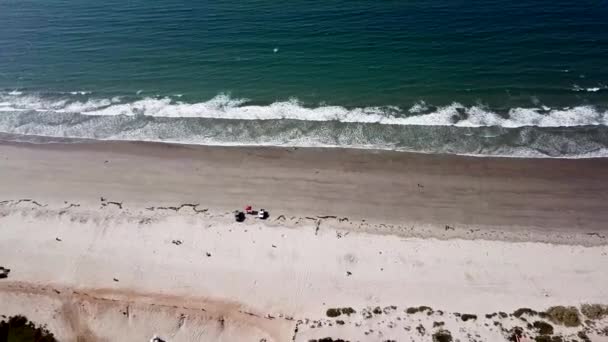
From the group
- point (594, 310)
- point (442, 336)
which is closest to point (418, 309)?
point (442, 336)

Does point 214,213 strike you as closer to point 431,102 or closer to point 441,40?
point 431,102

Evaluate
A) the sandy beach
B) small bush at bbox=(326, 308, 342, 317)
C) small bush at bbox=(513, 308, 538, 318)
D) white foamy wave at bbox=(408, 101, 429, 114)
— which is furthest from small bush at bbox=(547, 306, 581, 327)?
white foamy wave at bbox=(408, 101, 429, 114)

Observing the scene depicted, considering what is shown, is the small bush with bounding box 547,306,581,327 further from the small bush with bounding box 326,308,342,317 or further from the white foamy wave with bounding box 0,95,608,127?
the white foamy wave with bounding box 0,95,608,127

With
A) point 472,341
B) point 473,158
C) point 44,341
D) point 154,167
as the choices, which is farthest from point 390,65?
point 44,341

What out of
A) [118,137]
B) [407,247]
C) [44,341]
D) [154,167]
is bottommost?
[44,341]

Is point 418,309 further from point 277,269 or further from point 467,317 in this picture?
point 277,269
